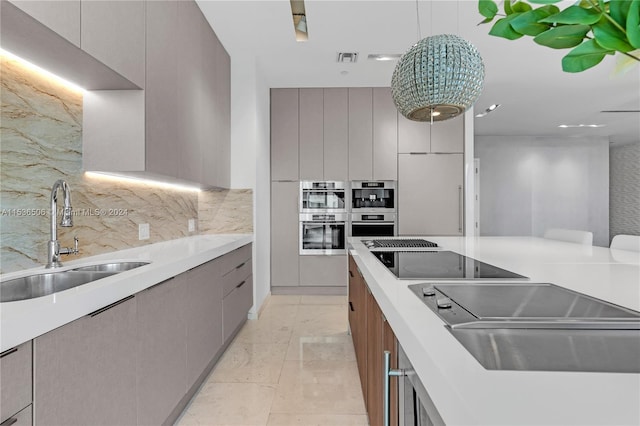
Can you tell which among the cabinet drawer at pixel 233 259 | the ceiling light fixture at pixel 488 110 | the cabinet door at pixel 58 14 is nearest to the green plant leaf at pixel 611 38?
the cabinet door at pixel 58 14

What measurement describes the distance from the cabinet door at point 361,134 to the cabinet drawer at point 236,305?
2045 mm

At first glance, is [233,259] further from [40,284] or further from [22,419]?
[22,419]

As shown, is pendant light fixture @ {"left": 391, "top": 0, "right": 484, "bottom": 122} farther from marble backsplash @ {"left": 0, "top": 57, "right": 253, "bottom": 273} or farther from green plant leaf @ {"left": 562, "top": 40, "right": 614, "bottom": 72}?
marble backsplash @ {"left": 0, "top": 57, "right": 253, "bottom": 273}

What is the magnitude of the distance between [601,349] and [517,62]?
4056 mm

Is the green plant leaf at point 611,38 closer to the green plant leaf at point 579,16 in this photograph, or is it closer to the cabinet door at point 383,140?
the green plant leaf at point 579,16

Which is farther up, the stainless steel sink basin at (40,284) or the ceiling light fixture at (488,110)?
the ceiling light fixture at (488,110)

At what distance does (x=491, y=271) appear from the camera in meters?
1.33

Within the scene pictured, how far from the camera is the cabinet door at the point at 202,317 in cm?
200

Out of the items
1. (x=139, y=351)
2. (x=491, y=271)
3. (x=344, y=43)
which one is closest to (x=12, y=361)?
(x=139, y=351)

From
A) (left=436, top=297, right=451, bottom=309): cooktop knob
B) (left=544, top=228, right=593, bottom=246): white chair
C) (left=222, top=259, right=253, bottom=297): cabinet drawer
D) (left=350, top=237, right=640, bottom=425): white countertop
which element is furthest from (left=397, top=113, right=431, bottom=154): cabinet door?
(left=436, top=297, right=451, bottom=309): cooktop knob

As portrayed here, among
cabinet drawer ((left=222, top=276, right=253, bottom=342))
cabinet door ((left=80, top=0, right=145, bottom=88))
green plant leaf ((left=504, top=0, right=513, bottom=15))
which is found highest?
cabinet door ((left=80, top=0, right=145, bottom=88))

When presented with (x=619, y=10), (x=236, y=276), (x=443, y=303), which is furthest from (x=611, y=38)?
(x=236, y=276)

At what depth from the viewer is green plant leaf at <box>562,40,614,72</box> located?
426 mm

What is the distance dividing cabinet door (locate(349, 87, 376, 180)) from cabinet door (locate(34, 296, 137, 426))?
3.60 metres
